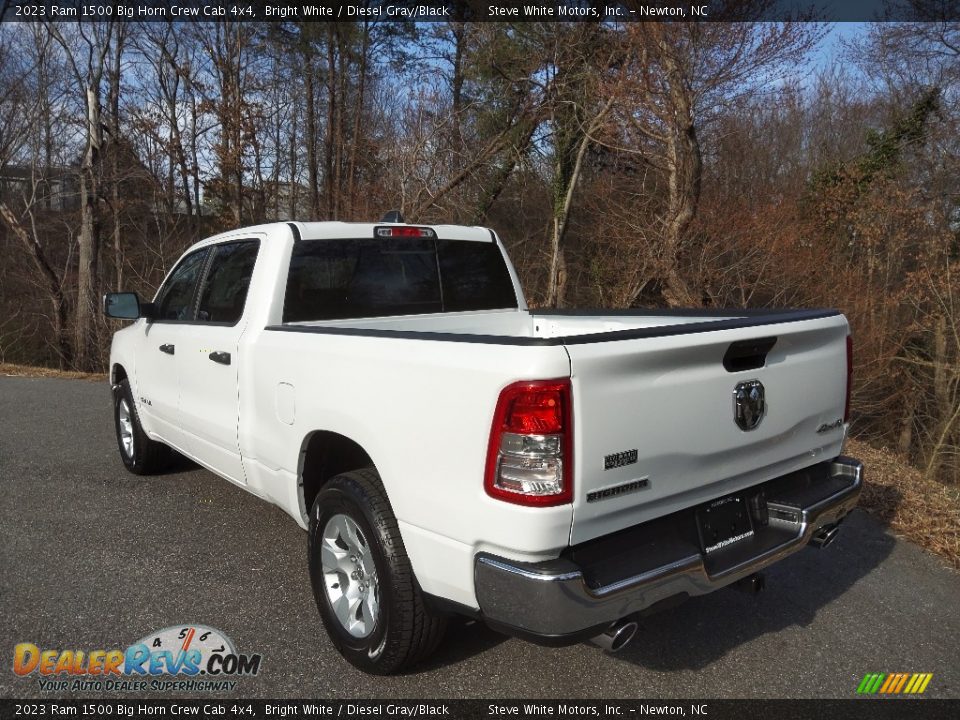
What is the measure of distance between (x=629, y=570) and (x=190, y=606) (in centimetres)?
230

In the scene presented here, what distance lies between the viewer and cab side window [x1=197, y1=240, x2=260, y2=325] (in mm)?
4047

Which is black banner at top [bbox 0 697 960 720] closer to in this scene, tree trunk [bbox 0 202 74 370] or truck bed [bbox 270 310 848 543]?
truck bed [bbox 270 310 848 543]

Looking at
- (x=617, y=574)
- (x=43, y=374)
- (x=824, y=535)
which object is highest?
(x=617, y=574)

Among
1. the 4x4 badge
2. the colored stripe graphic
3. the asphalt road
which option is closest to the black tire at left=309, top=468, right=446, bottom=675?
the asphalt road

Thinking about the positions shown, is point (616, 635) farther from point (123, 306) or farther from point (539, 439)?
point (123, 306)

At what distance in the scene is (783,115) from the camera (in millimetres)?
16797

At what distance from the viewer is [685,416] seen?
8.30 ft

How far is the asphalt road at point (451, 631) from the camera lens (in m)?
2.93

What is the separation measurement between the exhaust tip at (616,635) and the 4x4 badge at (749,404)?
860 millimetres

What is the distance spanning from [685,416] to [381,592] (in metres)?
1.32

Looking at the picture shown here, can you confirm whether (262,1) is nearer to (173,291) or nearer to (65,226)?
(65,226)

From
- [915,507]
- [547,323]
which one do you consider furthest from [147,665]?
[915,507]

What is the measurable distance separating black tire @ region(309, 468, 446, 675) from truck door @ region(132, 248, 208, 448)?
207 cm

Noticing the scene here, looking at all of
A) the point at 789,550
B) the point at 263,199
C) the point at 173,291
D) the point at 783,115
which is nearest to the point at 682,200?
the point at 783,115
